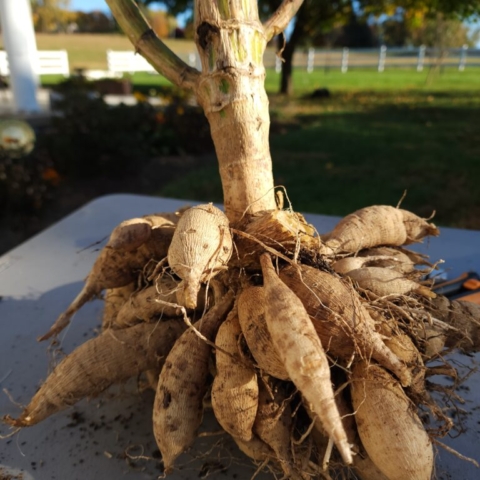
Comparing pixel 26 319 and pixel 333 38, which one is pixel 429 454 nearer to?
pixel 26 319

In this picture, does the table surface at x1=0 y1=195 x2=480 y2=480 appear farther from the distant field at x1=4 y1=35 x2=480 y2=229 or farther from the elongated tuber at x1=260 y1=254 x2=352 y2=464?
the distant field at x1=4 y1=35 x2=480 y2=229

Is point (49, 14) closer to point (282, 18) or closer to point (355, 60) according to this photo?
point (355, 60)

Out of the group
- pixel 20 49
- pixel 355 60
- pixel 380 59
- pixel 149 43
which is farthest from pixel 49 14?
pixel 149 43

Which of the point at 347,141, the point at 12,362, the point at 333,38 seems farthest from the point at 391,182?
the point at 333,38

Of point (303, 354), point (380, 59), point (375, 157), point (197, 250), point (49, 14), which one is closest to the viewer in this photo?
point (303, 354)

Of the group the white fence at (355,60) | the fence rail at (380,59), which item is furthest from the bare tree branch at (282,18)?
the fence rail at (380,59)

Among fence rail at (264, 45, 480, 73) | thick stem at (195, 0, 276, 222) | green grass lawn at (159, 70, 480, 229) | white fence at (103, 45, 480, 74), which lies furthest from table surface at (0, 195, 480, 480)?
fence rail at (264, 45, 480, 73)

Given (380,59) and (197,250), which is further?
(380,59)

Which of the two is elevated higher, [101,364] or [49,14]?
[49,14]
